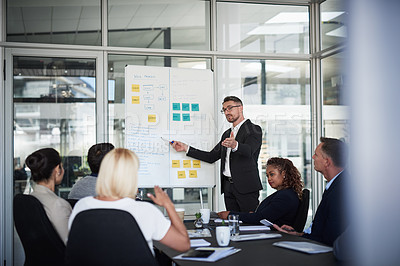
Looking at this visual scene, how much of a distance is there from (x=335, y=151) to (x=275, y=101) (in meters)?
2.70

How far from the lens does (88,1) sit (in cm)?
484

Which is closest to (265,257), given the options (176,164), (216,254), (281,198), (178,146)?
(216,254)

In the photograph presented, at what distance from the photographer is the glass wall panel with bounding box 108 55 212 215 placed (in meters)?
4.79

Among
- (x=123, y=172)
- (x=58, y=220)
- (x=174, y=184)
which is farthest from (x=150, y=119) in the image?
(x=123, y=172)

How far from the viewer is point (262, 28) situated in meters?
5.37

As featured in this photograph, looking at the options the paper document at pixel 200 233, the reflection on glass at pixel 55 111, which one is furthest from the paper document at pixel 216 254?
the reflection on glass at pixel 55 111

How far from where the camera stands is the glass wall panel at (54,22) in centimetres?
461

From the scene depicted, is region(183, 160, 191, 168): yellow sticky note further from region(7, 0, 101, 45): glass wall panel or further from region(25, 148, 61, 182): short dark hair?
region(25, 148, 61, 182): short dark hair

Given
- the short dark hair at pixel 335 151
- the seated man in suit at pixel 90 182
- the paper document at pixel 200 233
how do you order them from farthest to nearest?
the seated man in suit at pixel 90 182, the short dark hair at pixel 335 151, the paper document at pixel 200 233

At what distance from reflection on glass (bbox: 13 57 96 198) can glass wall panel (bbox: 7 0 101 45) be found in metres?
0.23

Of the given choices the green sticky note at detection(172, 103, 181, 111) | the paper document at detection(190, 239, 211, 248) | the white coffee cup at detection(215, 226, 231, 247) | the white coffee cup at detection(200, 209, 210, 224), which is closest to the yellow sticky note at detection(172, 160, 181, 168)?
the green sticky note at detection(172, 103, 181, 111)

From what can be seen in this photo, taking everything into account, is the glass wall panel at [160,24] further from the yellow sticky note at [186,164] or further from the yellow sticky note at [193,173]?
the yellow sticky note at [193,173]

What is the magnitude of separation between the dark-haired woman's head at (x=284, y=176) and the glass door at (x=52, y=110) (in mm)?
2316

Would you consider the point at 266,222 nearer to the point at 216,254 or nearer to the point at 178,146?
the point at 216,254
